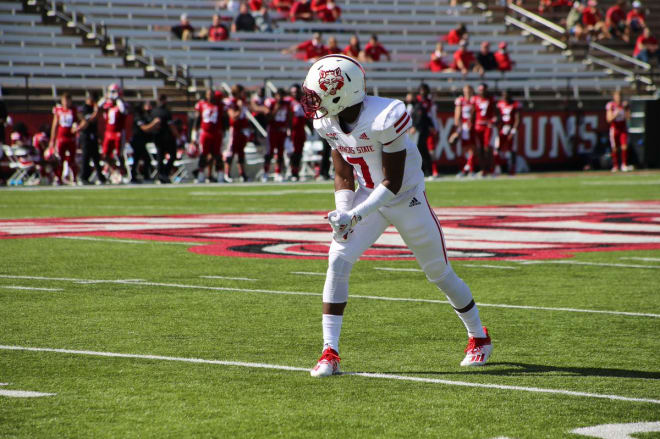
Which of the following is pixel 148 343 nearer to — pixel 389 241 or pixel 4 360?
pixel 4 360

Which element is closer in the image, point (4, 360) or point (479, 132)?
point (4, 360)

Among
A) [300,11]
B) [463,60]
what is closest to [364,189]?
[463,60]

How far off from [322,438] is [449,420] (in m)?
0.52

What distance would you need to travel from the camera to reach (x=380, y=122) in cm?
518

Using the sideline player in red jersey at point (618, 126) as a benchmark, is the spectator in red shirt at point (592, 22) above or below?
above

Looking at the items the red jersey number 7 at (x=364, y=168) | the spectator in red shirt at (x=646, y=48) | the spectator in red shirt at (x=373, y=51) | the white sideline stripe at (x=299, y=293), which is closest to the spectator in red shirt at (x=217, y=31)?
the spectator in red shirt at (x=373, y=51)

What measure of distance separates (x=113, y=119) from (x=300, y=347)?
17.7 meters

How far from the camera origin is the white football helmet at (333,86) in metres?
5.19

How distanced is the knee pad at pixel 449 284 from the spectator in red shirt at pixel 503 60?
2535 centimetres

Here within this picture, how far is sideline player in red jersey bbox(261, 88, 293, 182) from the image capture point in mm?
24312

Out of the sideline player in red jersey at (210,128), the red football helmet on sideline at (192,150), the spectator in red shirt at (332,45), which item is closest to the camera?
the sideline player in red jersey at (210,128)

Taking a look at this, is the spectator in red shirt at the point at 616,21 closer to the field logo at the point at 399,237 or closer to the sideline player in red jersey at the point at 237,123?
the sideline player in red jersey at the point at 237,123

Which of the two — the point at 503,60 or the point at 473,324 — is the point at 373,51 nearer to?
the point at 503,60

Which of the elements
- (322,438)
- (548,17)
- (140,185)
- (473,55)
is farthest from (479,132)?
(322,438)
